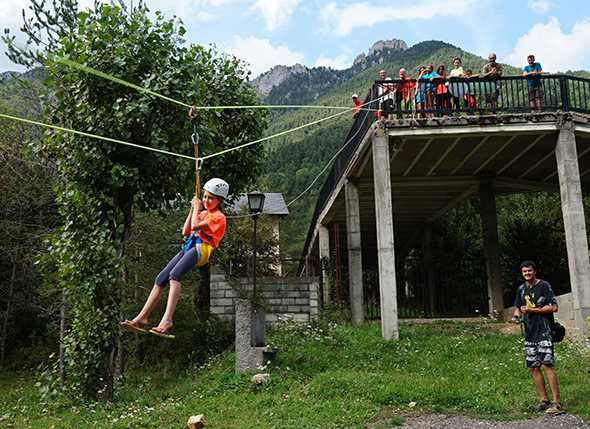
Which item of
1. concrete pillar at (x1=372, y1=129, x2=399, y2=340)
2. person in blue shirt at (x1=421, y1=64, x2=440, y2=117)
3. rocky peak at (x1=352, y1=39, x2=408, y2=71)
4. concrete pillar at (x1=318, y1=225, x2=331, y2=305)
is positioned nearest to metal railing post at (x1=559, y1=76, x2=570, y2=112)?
person in blue shirt at (x1=421, y1=64, x2=440, y2=117)

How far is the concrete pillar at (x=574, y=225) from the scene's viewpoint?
12.2 metres

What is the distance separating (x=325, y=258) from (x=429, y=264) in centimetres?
483

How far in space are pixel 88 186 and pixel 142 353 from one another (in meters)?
6.46

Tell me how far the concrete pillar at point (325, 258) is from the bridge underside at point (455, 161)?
333 mm

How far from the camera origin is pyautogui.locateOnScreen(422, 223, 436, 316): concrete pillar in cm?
1990

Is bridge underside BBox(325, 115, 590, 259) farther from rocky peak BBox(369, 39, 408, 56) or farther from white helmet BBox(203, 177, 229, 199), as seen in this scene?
rocky peak BBox(369, 39, 408, 56)

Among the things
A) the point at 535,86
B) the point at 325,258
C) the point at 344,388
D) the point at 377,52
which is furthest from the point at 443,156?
the point at 377,52

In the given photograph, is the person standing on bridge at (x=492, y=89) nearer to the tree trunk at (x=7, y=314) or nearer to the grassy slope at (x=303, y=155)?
the tree trunk at (x=7, y=314)

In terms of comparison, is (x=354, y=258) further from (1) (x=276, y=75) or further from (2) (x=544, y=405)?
(1) (x=276, y=75)

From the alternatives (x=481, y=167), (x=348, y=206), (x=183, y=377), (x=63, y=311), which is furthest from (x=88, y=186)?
(x=481, y=167)

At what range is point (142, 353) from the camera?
15.6 meters

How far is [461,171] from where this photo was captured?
16938 mm

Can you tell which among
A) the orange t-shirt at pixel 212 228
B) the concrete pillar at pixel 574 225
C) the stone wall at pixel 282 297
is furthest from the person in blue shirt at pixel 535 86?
the orange t-shirt at pixel 212 228

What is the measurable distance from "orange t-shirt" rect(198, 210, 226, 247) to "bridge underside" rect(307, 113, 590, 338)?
705cm
